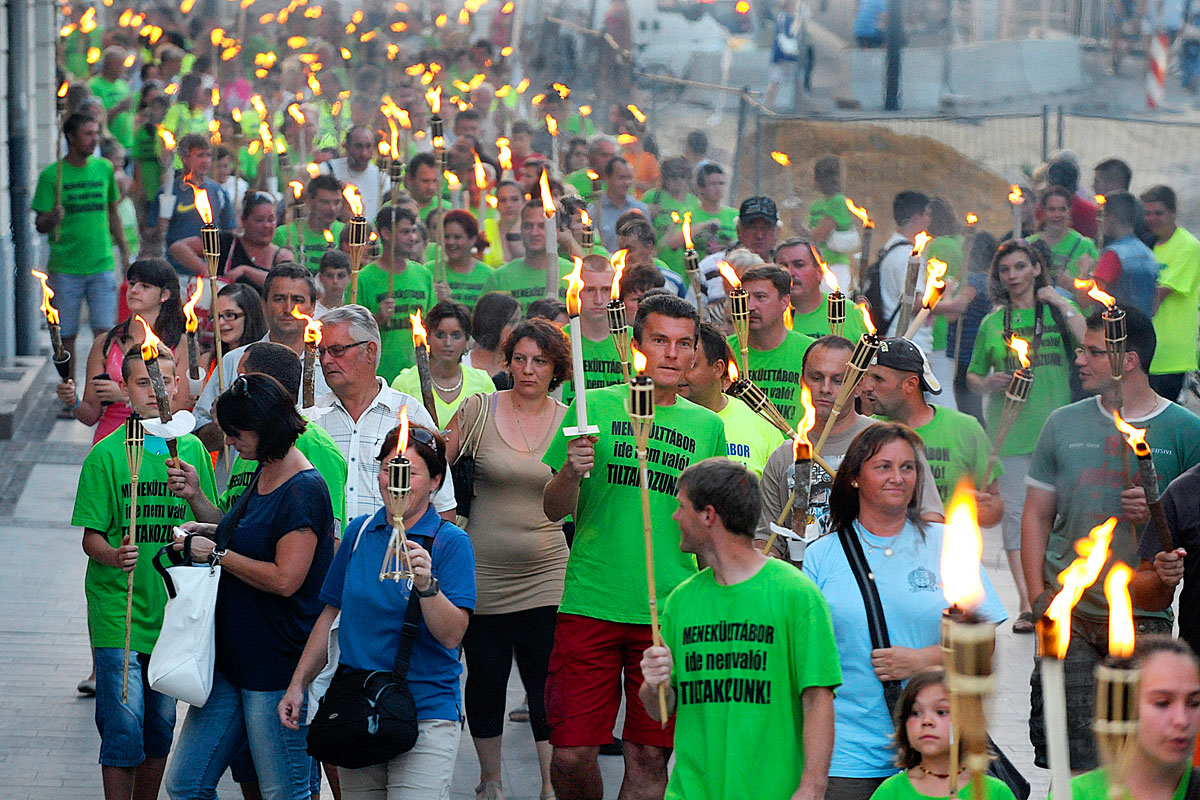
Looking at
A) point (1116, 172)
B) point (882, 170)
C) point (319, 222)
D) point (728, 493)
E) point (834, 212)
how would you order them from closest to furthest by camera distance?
1. point (728, 493)
2. point (319, 222)
3. point (1116, 172)
4. point (834, 212)
5. point (882, 170)

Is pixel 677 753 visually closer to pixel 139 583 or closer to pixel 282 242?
pixel 139 583

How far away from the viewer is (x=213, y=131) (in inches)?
624

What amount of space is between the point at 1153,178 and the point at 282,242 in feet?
44.7

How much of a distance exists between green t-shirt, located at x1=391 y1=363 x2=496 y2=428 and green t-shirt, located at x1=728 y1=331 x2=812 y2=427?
1.16 metres

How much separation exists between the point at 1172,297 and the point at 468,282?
429 centimetres

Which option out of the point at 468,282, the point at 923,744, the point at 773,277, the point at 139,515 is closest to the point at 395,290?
the point at 468,282

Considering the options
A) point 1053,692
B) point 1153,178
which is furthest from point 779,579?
point 1153,178

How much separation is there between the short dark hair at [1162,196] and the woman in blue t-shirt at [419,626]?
7071 mm

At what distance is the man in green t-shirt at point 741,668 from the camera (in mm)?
4809

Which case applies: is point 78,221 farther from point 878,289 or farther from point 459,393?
point 459,393

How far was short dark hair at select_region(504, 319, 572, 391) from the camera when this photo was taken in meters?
6.98

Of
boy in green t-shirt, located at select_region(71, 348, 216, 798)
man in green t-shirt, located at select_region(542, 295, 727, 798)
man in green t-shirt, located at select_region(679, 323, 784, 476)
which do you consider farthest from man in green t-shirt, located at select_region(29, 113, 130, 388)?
man in green t-shirt, located at select_region(542, 295, 727, 798)

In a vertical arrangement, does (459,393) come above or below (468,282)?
below

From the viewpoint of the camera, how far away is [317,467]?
247 inches
